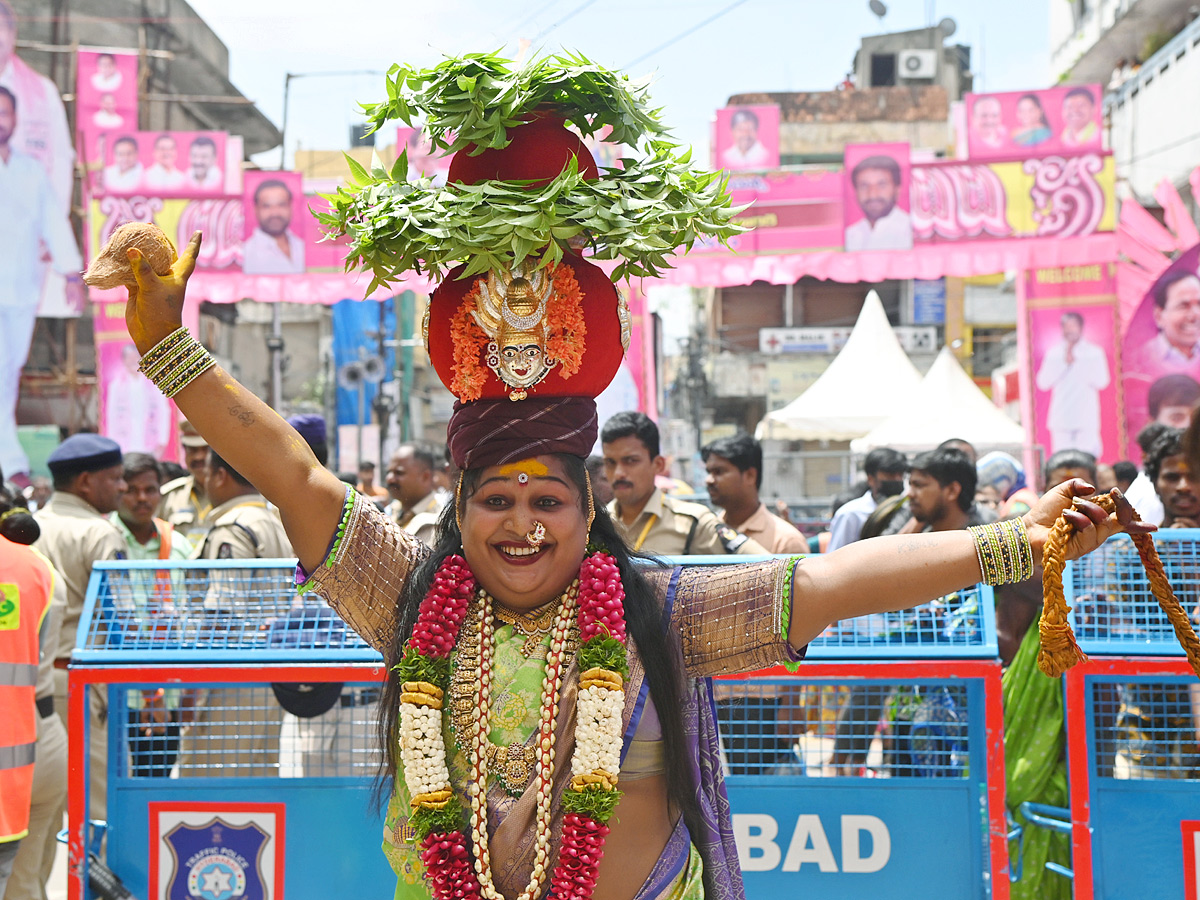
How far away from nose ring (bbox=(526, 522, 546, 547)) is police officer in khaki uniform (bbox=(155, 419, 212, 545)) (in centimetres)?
498

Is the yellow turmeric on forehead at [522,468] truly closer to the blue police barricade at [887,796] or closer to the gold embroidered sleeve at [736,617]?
the gold embroidered sleeve at [736,617]

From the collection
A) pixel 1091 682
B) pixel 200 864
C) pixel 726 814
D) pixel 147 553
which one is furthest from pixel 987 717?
pixel 147 553

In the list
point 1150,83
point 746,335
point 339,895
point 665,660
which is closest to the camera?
point 665,660

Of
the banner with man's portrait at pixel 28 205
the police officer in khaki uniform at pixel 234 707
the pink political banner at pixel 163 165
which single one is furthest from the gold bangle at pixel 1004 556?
the banner with man's portrait at pixel 28 205

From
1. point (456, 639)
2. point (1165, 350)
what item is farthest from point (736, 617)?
point (1165, 350)

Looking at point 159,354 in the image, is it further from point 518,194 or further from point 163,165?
point 163,165

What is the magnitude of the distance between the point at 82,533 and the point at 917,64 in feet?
127

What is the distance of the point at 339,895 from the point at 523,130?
275cm

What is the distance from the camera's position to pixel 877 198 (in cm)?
1180

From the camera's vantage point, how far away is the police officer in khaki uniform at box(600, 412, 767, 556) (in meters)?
5.09

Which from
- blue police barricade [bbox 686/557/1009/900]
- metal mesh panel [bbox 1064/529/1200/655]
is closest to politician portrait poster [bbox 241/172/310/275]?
blue police barricade [bbox 686/557/1009/900]

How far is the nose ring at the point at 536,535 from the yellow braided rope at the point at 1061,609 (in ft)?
3.08

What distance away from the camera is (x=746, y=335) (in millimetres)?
34031

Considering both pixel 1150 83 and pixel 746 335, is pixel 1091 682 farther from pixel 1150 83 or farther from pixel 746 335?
pixel 746 335
